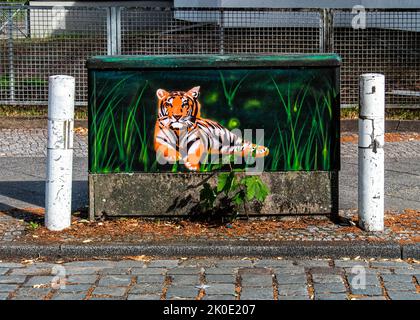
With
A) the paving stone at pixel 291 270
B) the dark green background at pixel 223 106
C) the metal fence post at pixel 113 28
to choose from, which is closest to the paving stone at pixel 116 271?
the paving stone at pixel 291 270

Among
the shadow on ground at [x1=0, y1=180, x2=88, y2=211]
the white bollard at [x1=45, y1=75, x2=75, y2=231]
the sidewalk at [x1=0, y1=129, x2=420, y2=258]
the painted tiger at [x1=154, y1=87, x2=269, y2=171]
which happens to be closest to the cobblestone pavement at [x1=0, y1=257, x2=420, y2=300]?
the sidewalk at [x1=0, y1=129, x2=420, y2=258]

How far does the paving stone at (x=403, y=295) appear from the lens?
6.31 meters

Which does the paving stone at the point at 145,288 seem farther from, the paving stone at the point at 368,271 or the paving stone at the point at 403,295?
the paving stone at the point at 403,295

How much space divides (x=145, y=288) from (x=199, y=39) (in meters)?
7.69

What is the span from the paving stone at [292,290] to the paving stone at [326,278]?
0.62 feet

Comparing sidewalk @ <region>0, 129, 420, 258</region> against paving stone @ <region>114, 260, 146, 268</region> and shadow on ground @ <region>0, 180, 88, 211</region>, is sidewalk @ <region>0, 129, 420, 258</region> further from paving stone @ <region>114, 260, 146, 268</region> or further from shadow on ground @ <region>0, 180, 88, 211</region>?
paving stone @ <region>114, 260, 146, 268</region>

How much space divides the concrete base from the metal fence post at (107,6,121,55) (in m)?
5.84

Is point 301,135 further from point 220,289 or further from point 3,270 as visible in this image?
point 3,270

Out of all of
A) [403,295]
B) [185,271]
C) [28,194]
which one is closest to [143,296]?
[185,271]

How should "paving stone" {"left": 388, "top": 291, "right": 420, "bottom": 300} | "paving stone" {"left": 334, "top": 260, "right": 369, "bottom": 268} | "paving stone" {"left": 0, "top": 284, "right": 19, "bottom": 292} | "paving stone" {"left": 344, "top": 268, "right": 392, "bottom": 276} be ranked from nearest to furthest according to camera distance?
"paving stone" {"left": 388, "top": 291, "right": 420, "bottom": 300}, "paving stone" {"left": 0, "top": 284, "right": 19, "bottom": 292}, "paving stone" {"left": 344, "top": 268, "right": 392, "bottom": 276}, "paving stone" {"left": 334, "top": 260, "right": 369, "bottom": 268}

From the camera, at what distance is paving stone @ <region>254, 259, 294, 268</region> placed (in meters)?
7.23

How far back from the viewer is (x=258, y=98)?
815 cm

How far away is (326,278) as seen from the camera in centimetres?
683

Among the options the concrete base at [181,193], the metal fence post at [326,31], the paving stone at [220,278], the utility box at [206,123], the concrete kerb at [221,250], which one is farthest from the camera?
the metal fence post at [326,31]
